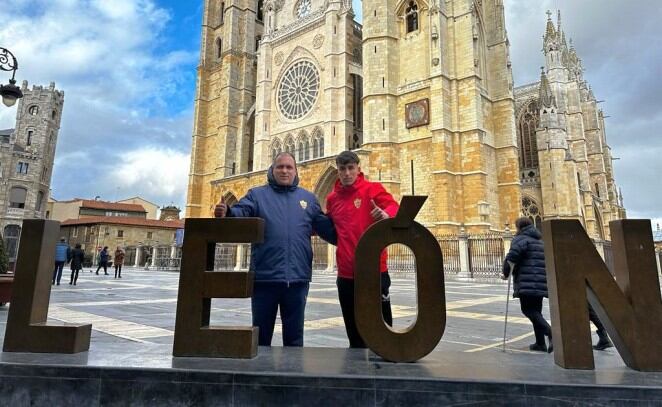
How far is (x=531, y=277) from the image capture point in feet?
12.2

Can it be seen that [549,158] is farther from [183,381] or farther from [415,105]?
[183,381]

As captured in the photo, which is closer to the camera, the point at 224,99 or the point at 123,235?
the point at 224,99

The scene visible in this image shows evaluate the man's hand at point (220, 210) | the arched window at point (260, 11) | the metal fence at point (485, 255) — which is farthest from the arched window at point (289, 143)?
the man's hand at point (220, 210)

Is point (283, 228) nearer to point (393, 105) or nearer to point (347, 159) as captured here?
point (347, 159)

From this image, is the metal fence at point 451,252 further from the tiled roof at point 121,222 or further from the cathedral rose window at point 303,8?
the tiled roof at point 121,222

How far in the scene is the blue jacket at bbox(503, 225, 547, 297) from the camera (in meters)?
3.70

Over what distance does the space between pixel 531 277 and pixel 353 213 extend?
2.12m

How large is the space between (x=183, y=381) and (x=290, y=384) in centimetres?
53

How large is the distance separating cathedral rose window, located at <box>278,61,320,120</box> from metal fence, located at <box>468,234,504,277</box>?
14.6 meters

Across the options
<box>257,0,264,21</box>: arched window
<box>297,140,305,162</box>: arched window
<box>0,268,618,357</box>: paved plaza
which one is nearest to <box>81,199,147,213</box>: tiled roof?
<box>257,0,264,21</box>: arched window

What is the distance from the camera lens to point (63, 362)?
2031 mm

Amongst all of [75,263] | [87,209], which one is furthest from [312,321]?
[87,209]

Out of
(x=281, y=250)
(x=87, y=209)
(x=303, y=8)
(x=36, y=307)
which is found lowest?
(x=36, y=307)

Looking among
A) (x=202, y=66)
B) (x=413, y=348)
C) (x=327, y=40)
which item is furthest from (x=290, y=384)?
(x=202, y=66)
